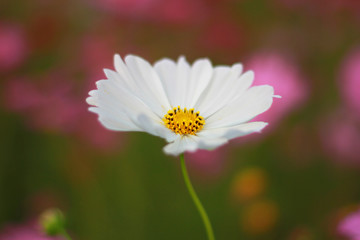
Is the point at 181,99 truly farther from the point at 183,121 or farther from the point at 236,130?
the point at 236,130

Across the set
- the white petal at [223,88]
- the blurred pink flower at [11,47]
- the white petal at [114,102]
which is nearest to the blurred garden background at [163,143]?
the blurred pink flower at [11,47]

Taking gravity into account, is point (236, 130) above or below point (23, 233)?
below

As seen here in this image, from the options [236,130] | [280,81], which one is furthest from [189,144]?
[280,81]

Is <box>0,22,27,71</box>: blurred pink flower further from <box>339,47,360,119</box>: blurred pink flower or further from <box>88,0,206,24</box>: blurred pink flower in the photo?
<box>339,47,360,119</box>: blurred pink flower

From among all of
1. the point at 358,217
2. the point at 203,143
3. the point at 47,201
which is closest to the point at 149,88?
the point at 203,143

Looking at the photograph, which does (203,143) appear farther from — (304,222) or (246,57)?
(246,57)

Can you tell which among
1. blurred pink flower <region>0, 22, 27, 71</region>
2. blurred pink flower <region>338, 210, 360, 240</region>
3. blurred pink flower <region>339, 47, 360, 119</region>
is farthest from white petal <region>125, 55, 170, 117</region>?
blurred pink flower <region>0, 22, 27, 71</region>

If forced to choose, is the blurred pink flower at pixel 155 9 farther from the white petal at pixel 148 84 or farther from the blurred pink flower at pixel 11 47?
the white petal at pixel 148 84
